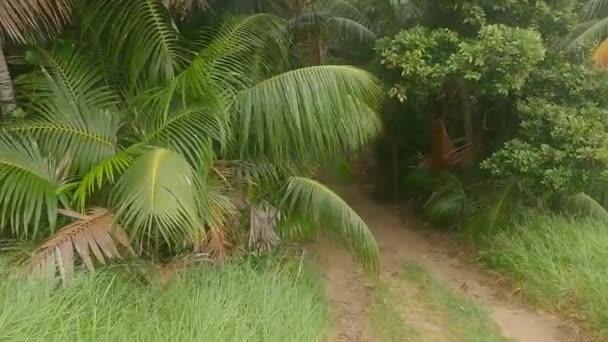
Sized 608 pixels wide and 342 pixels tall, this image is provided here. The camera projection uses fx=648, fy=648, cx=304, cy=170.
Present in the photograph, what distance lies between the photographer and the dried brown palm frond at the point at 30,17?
5.04 meters

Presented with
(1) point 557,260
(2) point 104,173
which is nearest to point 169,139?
(2) point 104,173

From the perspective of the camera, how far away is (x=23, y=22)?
5199 millimetres

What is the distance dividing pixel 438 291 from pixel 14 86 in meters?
4.71

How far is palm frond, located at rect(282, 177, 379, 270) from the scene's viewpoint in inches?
235

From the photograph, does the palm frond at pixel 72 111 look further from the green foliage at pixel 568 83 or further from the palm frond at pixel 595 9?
the palm frond at pixel 595 9

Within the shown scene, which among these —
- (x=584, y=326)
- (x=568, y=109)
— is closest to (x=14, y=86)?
(x=584, y=326)

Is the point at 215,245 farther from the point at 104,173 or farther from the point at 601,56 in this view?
the point at 601,56

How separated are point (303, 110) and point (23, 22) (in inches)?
94.6

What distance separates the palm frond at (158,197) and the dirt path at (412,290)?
1.70 metres

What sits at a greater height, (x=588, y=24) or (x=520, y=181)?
(x=588, y=24)

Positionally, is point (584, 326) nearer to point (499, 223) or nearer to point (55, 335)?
point (499, 223)

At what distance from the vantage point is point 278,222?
20.5 ft

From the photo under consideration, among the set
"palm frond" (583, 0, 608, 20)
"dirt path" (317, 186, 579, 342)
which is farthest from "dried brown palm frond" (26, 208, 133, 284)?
"palm frond" (583, 0, 608, 20)

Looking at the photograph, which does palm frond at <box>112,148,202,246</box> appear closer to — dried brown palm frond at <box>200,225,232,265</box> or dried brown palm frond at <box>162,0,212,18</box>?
dried brown palm frond at <box>200,225,232,265</box>
